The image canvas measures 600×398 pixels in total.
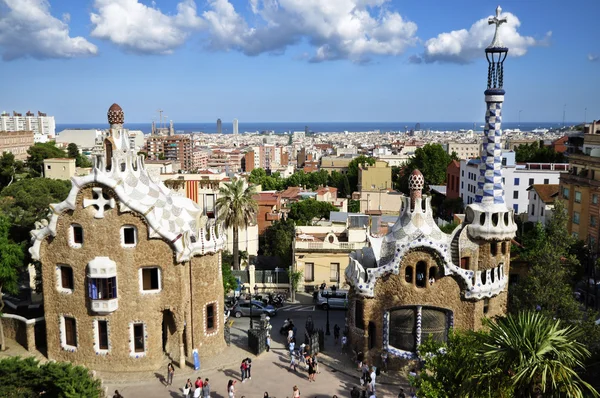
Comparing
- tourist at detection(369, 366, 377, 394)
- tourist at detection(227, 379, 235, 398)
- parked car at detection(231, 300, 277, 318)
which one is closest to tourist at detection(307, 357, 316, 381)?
tourist at detection(369, 366, 377, 394)

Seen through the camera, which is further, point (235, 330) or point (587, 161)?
point (587, 161)

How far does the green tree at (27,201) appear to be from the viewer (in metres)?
44.9

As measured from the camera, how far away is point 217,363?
107ft

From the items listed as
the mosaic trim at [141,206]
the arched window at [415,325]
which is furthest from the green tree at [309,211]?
the arched window at [415,325]

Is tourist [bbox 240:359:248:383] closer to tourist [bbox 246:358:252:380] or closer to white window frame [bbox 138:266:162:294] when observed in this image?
tourist [bbox 246:358:252:380]

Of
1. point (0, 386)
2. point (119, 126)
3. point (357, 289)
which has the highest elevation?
point (119, 126)

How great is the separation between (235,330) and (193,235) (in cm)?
923

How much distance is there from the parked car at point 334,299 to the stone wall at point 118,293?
46.9ft

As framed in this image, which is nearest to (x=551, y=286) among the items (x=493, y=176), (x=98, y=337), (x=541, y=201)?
(x=493, y=176)

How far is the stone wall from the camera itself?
30.4 m

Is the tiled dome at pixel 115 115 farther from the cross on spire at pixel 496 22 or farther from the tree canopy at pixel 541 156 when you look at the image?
the tree canopy at pixel 541 156

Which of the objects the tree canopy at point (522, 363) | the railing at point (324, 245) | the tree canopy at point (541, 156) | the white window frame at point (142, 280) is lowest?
the railing at point (324, 245)

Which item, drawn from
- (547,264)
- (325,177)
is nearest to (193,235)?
(547,264)

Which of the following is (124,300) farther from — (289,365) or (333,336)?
(333,336)
